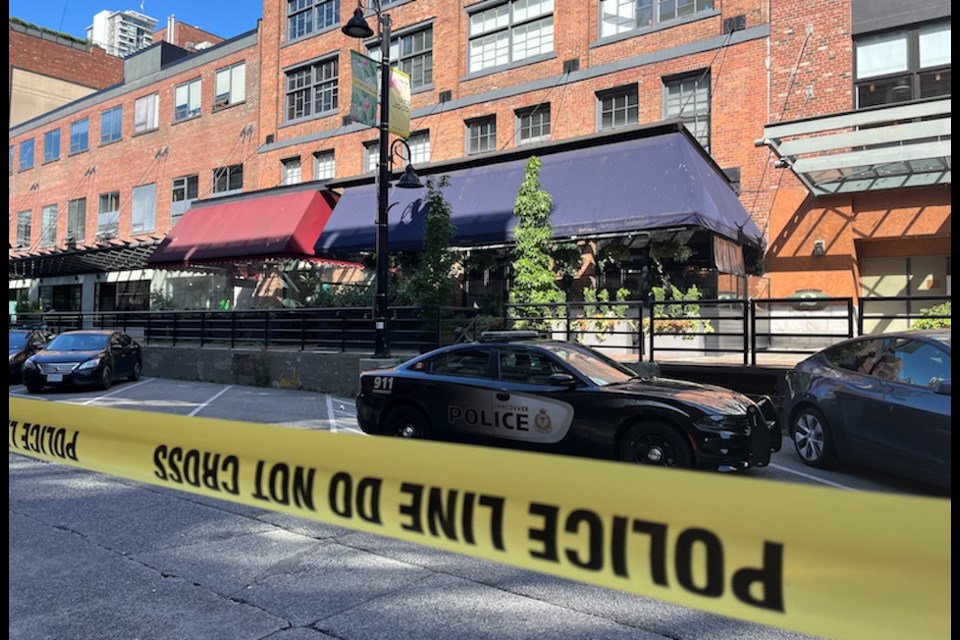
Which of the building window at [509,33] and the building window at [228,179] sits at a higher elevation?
the building window at [509,33]

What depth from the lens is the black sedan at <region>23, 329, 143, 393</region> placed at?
1307 cm

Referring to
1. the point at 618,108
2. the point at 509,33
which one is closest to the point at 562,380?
the point at 618,108

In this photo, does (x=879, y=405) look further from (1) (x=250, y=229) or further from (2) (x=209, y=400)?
(1) (x=250, y=229)

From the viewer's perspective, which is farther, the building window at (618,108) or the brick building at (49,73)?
the brick building at (49,73)

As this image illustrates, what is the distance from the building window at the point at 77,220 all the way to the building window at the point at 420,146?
19.7m

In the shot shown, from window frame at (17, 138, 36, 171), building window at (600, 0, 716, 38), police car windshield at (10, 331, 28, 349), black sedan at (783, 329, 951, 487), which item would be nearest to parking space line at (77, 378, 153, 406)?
police car windshield at (10, 331, 28, 349)

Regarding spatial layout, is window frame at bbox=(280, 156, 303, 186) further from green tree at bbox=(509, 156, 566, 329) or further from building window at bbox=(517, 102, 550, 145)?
green tree at bbox=(509, 156, 566, 329)

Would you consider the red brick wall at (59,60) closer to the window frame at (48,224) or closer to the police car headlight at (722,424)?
the window frame at (48,224)

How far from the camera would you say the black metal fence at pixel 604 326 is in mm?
11852

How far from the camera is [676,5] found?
16.0 m

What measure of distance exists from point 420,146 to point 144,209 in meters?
14.8

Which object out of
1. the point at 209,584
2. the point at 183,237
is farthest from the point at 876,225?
the point at 183,237

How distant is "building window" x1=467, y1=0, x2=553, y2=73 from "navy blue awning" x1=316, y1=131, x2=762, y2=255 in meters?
4.88

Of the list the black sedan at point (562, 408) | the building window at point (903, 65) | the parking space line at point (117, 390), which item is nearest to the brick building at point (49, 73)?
the parking space line at point (117, 390)
